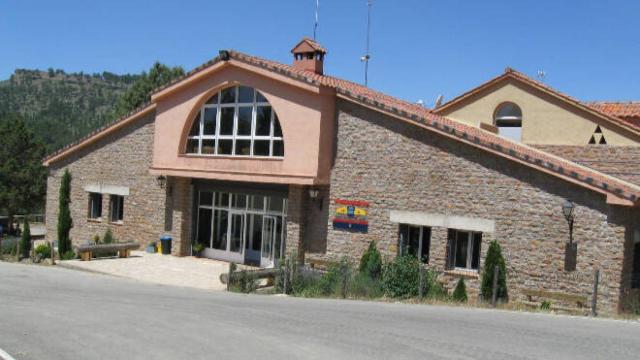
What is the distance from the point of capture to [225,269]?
2127 centimetres

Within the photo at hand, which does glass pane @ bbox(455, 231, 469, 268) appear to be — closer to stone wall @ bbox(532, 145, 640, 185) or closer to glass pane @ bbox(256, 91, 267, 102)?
stone wall @ bbox(532, 145, 640, 185)

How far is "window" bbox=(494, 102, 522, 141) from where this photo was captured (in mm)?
25859

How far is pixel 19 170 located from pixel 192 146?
115ft

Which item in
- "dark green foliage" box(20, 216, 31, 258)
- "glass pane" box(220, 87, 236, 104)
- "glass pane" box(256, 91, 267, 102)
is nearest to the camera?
"glass pane" box(256, 91, 267, 102)

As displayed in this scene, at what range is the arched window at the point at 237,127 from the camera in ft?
67.8

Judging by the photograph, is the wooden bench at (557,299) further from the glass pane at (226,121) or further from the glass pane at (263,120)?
the glass pane at (226,121)

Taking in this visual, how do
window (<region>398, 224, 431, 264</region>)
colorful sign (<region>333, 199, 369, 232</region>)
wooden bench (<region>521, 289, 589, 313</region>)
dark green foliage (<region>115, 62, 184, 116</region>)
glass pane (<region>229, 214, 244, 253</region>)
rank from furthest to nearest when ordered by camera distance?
dark green foliage (<region>115, 62, 184, 116</region>) < glass pane (<region>229, 214, 244, 253</region>) < colorful sign (<region>333, 199, 369, 232</region>) < window (<region>398, 224, 431, 264</region>) < wooden bench (<region>521, 289, 589, 313</region>)

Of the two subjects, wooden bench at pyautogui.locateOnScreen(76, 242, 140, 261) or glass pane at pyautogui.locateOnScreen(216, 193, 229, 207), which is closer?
wooden bench at pyautogui.locateOnScreen(76, 242, 140, 261)

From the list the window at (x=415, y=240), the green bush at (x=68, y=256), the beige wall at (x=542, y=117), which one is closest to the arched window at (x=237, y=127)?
the window at (x=415, y=240)

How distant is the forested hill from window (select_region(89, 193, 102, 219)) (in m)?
106

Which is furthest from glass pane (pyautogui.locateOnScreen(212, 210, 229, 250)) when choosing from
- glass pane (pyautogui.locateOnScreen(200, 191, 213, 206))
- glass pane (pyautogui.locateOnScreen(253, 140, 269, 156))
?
glass pane (pyautogui.locateOnScreen(253, 140, 269, 156))

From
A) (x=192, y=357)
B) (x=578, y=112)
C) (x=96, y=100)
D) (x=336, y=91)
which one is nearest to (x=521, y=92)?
(x=578, y=112)

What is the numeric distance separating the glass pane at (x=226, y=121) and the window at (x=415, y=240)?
289 inches

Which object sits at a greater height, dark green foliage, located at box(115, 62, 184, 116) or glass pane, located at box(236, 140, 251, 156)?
dark green foliage, located at box(115, 62, 184, 116)
